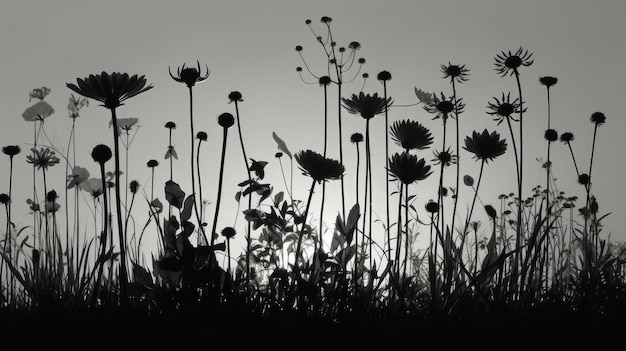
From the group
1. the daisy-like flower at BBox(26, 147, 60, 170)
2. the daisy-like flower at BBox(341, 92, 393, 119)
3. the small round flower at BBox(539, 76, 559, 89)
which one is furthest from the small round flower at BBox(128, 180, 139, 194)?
the small round flower at BBox(539, 76, 559, 89)

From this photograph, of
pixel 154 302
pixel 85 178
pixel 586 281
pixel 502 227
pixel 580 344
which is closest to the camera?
pixel 580 344

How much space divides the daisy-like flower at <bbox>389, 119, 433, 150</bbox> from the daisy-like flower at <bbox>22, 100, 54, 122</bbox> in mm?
1443

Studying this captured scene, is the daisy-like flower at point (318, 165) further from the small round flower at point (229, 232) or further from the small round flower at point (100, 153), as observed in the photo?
the small round flower at point (229, 232)

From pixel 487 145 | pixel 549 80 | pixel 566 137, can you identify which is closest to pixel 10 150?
pixel 487 145

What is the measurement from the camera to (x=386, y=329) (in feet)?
3.41

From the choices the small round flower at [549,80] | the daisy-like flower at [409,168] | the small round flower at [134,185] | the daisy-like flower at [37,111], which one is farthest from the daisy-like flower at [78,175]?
the small round flower at [549,80]

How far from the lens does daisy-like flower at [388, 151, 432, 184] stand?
4.34 ft

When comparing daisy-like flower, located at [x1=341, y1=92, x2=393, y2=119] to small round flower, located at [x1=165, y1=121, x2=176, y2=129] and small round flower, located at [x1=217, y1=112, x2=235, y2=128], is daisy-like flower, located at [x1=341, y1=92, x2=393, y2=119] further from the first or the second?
small round flower, located at [x1=165, y1=121, x2=176, y2=129]

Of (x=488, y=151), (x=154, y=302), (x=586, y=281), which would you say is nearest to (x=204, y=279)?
(x=154, y=302)

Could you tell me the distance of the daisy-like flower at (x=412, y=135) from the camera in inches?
57.1

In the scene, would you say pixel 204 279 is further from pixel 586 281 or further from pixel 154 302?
pixel 586 281

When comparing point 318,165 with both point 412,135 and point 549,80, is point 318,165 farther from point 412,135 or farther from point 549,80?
point 549,80

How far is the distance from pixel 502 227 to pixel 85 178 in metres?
1.76

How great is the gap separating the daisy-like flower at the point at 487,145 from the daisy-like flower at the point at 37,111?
1624 mm
